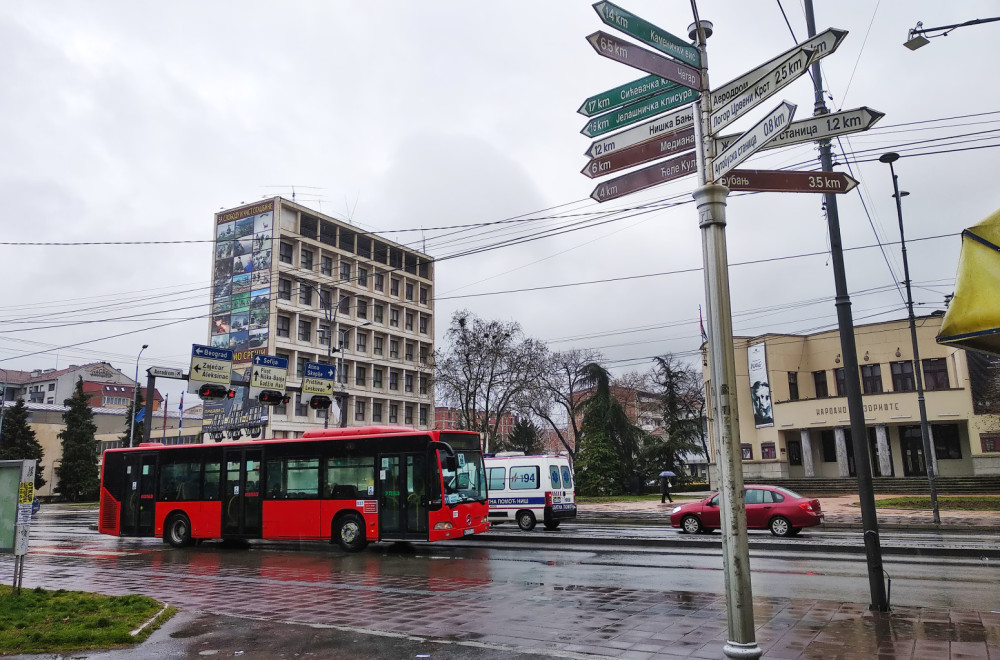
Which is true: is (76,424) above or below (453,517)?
above

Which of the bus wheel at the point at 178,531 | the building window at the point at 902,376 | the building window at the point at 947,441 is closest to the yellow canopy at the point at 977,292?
the bus wheel at the point at 178,531

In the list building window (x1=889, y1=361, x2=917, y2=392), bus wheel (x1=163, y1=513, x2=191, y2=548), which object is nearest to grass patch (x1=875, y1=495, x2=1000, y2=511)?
building window (x1=889, y1=361, x2=917, y2=392)

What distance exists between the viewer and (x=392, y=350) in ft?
250

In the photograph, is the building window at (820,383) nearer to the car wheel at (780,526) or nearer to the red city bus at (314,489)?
the car wheel at (780,526)

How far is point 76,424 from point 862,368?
65.6 m

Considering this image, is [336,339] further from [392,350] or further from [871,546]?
[871,546]

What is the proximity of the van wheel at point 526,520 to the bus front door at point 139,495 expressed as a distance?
37.5ft

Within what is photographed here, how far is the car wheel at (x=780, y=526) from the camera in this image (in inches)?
801

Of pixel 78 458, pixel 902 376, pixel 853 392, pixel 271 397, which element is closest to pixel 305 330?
pixel 78 458

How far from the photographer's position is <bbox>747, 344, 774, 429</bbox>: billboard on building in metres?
48.0

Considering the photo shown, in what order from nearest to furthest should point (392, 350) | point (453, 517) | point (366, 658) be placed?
point (366, 658)
point (453, 517)
point (392, 350)

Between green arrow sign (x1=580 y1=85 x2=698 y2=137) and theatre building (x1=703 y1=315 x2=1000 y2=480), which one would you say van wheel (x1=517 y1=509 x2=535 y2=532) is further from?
theatre building (x1=703 y1=315 x2=1000 y2=480)

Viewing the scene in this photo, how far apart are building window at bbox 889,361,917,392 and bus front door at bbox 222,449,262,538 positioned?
39.2 m

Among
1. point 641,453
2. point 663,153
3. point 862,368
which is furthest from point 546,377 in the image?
point 663,153
